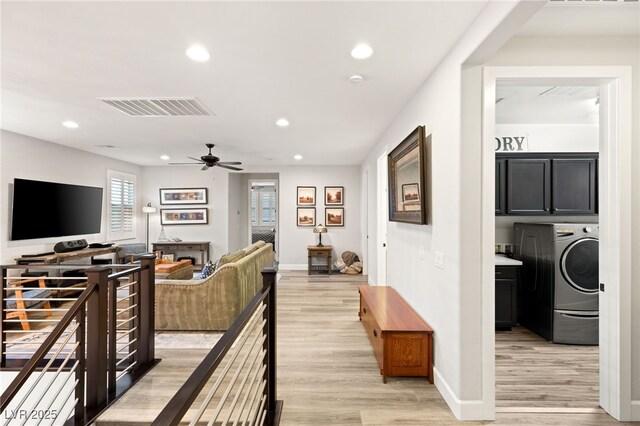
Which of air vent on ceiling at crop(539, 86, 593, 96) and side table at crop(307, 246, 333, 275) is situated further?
side table at crop(307, 246, 333, 275)

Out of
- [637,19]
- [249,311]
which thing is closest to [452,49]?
[637,19]

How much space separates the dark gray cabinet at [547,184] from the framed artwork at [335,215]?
423 cm

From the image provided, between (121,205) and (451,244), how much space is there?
7.30 m

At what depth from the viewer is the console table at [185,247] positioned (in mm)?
7434

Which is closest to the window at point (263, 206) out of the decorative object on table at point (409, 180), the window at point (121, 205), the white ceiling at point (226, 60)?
the window at point (121, 205)

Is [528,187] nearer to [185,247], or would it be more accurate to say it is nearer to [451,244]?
[451,244]

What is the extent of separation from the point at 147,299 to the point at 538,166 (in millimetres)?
4615

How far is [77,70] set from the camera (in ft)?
8.45

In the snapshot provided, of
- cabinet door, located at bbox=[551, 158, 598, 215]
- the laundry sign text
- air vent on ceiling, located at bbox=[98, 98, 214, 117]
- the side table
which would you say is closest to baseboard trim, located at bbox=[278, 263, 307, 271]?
the side table

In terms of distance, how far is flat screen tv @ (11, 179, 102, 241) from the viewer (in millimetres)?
4580

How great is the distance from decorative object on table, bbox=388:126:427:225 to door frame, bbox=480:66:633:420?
25.3 inches

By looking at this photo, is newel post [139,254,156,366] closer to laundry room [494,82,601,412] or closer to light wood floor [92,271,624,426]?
light wood floor [92,271,624,426]

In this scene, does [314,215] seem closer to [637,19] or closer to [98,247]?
[98,247]

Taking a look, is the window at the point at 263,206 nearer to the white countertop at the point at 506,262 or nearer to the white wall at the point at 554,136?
the white wall at the point at 554,136
